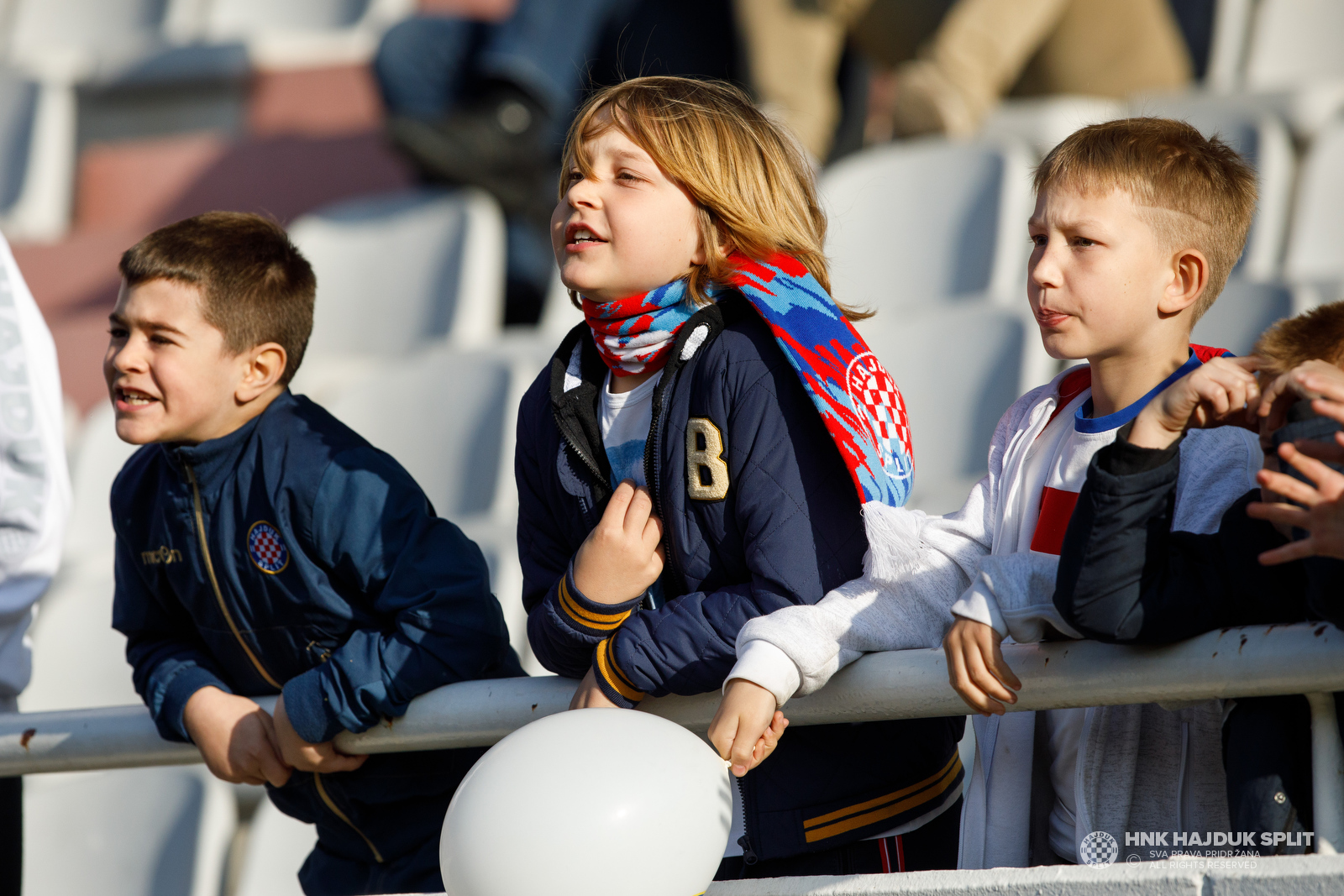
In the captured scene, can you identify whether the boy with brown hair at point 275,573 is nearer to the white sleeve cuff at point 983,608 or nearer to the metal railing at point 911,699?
the metal railing at point 911,699

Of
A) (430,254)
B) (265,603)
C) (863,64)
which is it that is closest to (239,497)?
(265,603)

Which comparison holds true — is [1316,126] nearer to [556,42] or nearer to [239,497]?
[556,42]

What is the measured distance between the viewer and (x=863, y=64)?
16.9 feet

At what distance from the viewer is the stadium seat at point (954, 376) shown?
3.15m

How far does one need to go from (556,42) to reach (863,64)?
1.16m

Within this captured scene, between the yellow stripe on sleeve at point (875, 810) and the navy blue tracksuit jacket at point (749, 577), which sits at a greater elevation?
the navy blue tracksuit jacket at point (749, 577)

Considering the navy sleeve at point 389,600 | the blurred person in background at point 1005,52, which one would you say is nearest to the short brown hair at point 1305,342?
the navy sleeve at point 389,600

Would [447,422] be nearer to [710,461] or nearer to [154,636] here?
[154,636]

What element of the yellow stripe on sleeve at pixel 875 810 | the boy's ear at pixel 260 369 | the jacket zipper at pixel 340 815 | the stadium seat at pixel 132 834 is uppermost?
the boy's ear at pixel 260 369

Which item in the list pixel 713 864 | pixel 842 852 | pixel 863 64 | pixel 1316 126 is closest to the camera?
pixel 713 864

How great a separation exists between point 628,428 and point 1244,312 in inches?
72.2

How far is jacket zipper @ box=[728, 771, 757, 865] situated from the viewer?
5.10 ft

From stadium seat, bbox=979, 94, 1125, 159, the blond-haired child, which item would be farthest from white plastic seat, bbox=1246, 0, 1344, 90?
the blond-haired child

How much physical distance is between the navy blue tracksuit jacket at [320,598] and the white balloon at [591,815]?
1.42ft
